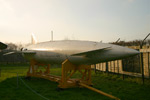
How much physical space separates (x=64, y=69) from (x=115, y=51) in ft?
7.26

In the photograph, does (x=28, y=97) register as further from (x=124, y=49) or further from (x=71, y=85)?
(x=124, y=49)

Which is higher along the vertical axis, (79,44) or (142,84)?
(79,44)

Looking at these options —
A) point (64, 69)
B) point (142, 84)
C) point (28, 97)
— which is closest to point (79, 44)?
point (64, 69)

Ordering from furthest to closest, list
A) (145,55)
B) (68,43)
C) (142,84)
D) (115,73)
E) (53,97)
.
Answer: (115,73) → (145,55) → (142,84) → (68,43) → (53,97)

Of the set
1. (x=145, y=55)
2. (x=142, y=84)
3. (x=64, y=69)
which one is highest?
(x=145, y=55)

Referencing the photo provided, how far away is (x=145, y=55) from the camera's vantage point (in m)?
7.81

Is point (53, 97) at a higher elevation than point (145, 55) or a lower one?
lower

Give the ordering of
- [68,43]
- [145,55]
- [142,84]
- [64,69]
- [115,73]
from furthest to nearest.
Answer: [115,73], [145,55], [142,84], [68,43], [64,69]

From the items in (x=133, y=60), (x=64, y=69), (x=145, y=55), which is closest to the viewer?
(x=64, y=69)

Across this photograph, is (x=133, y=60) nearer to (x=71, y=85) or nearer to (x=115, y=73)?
(x=115, y=73)

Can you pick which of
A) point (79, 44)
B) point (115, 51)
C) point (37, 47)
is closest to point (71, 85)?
point (79, 44)

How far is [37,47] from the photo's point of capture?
8211 mm

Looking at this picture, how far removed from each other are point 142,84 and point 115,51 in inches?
122

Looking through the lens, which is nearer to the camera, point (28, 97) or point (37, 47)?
point (28, 97)
